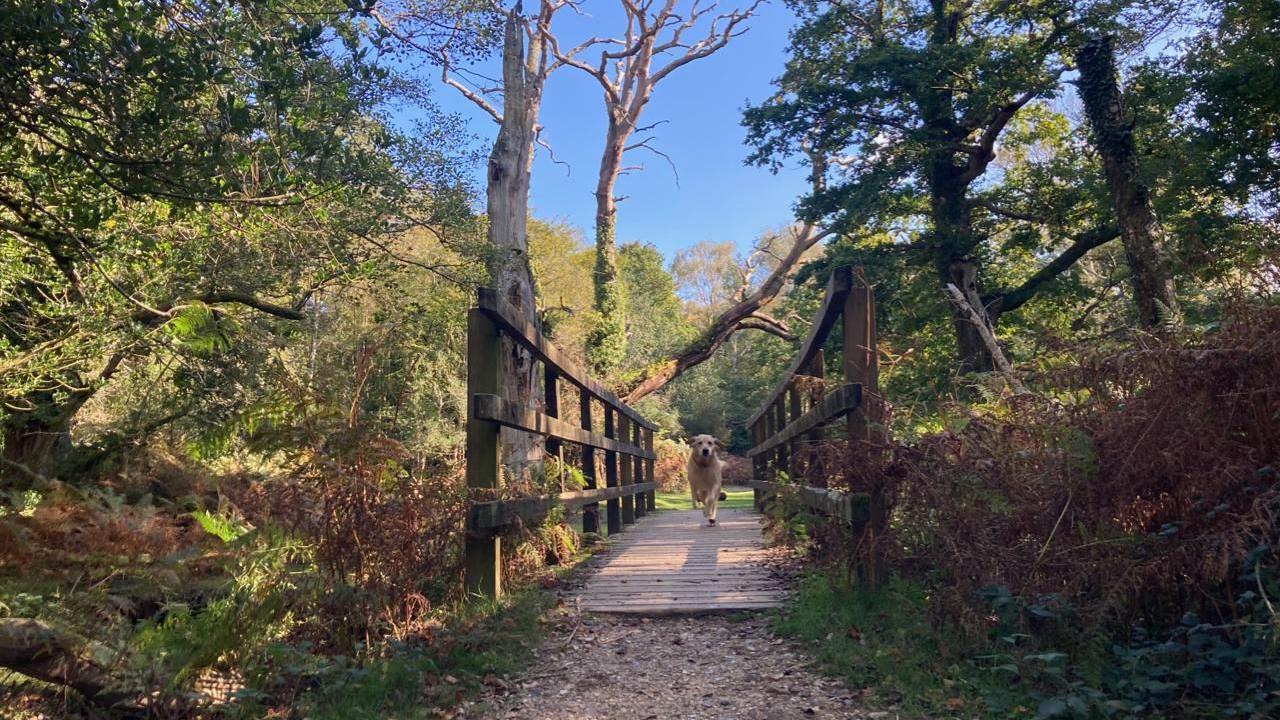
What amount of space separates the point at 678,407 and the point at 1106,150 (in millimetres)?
33928

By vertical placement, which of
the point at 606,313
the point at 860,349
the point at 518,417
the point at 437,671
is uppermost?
→ the point at 606,313

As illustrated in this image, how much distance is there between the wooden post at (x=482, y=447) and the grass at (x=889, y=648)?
1.60 meters

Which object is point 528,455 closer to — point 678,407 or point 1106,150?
point 1106,150

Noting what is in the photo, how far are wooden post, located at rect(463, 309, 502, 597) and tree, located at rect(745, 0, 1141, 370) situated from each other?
1177cm

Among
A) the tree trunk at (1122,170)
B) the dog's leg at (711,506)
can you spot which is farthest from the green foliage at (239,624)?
the tree trunk at (1122,170)

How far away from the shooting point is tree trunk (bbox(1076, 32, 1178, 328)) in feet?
33.1

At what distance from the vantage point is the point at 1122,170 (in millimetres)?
11367

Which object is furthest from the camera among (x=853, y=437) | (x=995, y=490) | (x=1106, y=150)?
(x=1106, y=150)

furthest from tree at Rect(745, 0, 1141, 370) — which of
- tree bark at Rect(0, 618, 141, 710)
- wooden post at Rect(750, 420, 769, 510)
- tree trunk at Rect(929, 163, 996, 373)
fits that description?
tree bark at Rect(0, 618, 141, 710)

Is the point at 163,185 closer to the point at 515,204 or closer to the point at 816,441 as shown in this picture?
the point at 816,441

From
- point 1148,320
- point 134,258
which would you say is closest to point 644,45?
point 1148,320

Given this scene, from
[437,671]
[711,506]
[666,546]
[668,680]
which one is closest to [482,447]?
[437,671]

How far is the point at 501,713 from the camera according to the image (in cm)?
312

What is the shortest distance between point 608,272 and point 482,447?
15982 millimetres
